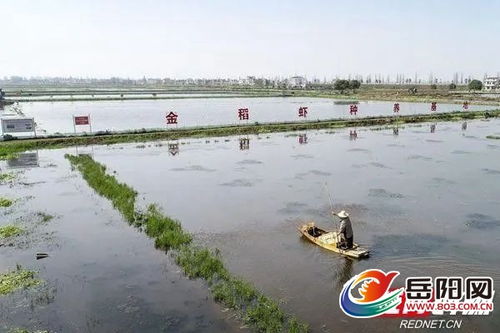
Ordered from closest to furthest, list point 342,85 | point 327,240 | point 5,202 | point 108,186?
1. point 327,240
2. point 5,202
3. point 108,186
4. point 342,85

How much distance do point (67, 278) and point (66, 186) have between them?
12.1m

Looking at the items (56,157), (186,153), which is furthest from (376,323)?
(56,157)

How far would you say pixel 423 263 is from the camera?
12984mm

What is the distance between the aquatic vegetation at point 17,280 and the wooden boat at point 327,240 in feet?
28.1

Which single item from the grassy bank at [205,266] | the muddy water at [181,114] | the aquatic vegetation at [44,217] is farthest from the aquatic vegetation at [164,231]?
the muddy water at [181,114]

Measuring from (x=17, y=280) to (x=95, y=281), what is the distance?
2.18 metres

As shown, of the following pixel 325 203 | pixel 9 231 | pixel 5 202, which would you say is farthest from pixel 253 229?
pixel 5 202

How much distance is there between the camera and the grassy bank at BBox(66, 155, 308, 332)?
32.7 feet

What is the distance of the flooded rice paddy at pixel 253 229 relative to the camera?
10.7 m

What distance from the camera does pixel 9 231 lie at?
16.0 meters

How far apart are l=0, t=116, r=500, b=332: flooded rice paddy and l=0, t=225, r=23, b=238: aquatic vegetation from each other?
758 millimetres

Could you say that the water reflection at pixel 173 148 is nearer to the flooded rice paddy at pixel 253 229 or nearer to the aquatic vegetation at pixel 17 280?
the flooded rice paddy at pixel 253 229

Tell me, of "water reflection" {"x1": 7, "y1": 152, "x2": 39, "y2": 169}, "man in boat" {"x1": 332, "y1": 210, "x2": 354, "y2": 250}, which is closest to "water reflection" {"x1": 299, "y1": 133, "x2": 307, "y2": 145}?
"water reflection" {"x1": 7, "y1": 152, "x2": 39, "y2": 169}

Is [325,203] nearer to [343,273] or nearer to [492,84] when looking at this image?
[343,273]
